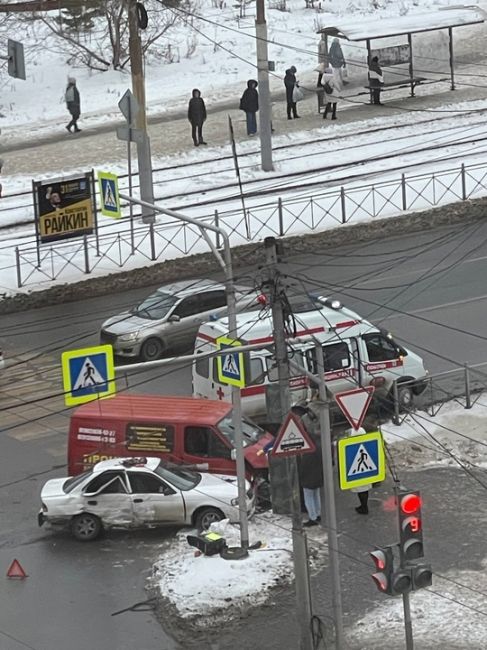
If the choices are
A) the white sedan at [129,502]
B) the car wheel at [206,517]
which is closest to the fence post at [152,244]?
the white sedan at [129,502]

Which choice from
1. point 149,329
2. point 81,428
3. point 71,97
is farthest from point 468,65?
point 81,428

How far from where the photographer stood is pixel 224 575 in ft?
61.3

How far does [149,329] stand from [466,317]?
638cm

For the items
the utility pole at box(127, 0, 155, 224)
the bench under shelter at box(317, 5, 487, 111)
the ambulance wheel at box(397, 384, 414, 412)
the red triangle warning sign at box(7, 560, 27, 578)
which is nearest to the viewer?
the red triangle warning sign at box(7, 560, 27, 578)

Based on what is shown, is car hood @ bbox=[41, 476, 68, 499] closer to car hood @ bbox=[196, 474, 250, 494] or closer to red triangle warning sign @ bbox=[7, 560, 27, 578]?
red triangle warning sign @ bbox=[7, 560, 27, 578]

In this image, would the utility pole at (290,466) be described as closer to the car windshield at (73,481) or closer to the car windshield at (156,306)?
the car windshield at (73,481)

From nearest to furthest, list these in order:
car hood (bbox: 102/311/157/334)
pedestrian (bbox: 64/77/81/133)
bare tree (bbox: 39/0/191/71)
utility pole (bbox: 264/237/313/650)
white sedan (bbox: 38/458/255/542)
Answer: utility pole (bbox: 264/237/313/650), white sedan (bbox: 38/458/255/542), car hood (bbox: 102/311/157/334), pedestrian (bbox: 64/77/81/133), bare tree (bbox: 39/0/191/71)

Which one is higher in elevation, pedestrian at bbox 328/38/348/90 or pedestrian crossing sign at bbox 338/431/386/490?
pedestrian at bbox 328/38/348/90

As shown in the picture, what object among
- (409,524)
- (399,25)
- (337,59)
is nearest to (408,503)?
(409,524)

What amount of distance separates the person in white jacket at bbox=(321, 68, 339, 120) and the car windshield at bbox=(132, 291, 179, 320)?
51.2ft

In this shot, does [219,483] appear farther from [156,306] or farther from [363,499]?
[156,306]

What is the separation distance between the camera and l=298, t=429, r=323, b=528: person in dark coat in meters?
20.2

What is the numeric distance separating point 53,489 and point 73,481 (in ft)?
1.02

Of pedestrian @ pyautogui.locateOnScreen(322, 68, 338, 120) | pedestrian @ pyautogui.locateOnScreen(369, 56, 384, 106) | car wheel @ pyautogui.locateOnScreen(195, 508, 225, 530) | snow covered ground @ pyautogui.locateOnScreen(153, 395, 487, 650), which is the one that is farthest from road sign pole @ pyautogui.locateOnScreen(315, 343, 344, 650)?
pedestrian @ pyautogui.locateOnScreen(369, 56, 384, 106)
